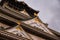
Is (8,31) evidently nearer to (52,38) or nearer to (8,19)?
(8,19)

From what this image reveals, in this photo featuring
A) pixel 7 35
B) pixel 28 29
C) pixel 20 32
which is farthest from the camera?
pixel 28 29

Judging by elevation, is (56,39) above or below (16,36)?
above

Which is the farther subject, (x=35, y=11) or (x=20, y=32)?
(x=35, y=11)

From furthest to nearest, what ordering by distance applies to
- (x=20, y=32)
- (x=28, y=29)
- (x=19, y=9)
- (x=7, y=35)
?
(x=19, y=9), (x=28, y=29), (x=20, y=32), (x=7, y=35)

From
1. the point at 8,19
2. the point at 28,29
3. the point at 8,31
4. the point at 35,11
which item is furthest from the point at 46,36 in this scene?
the point at 35,11

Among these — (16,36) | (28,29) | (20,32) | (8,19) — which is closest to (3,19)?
(8,19)

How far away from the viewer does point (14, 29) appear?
21078mm

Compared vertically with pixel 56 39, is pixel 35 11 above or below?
above

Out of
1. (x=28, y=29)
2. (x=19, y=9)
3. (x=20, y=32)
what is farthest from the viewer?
(x=19, y=9)

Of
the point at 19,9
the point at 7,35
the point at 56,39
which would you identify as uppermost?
the point at 19,9

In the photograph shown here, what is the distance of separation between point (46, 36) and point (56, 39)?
125 cm

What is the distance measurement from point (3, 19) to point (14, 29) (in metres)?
4.23

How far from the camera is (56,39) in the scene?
985 inches

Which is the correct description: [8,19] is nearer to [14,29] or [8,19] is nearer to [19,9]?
[14,29]
